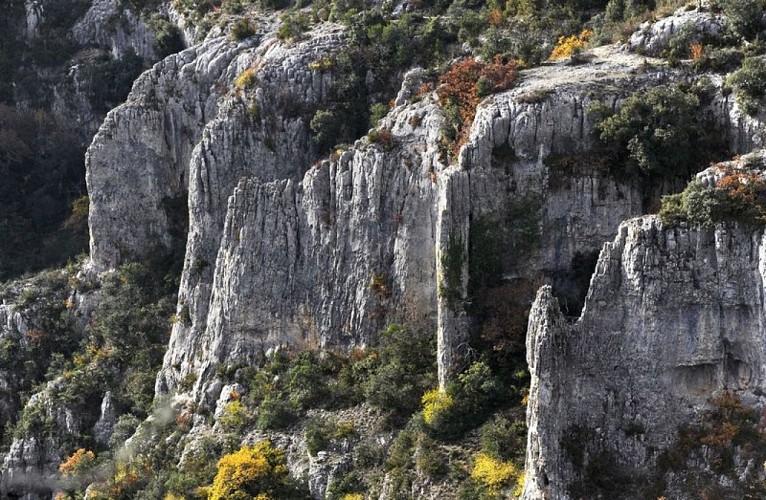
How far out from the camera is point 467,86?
1845 inches

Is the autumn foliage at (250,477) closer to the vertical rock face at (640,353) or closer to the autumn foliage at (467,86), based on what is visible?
the vertical rock face at (640,353)

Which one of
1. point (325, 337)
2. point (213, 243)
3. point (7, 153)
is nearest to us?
point (325, 337)

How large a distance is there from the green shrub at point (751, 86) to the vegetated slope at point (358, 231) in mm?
190

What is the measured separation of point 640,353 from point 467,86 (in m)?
15.2

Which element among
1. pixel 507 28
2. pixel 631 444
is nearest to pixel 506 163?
pixel 631 444

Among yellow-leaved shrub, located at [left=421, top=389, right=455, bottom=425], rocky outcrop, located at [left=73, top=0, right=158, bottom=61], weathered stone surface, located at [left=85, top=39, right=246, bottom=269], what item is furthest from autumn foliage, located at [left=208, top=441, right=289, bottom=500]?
rocky outcrop, located at [left=73, top=0, right=158, bottom=61]

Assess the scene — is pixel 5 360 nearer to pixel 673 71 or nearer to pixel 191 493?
pixel 191 493

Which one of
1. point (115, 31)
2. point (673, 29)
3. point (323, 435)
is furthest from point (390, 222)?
point (115, 31)

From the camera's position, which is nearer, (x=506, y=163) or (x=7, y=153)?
(x=506, y=163)

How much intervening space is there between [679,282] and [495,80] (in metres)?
13.8

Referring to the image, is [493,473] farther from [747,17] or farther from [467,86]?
[747,17]

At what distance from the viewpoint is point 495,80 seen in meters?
46.3

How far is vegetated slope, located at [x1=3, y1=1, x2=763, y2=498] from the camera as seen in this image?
42562 millimetres

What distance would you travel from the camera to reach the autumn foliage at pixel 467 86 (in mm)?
45625
